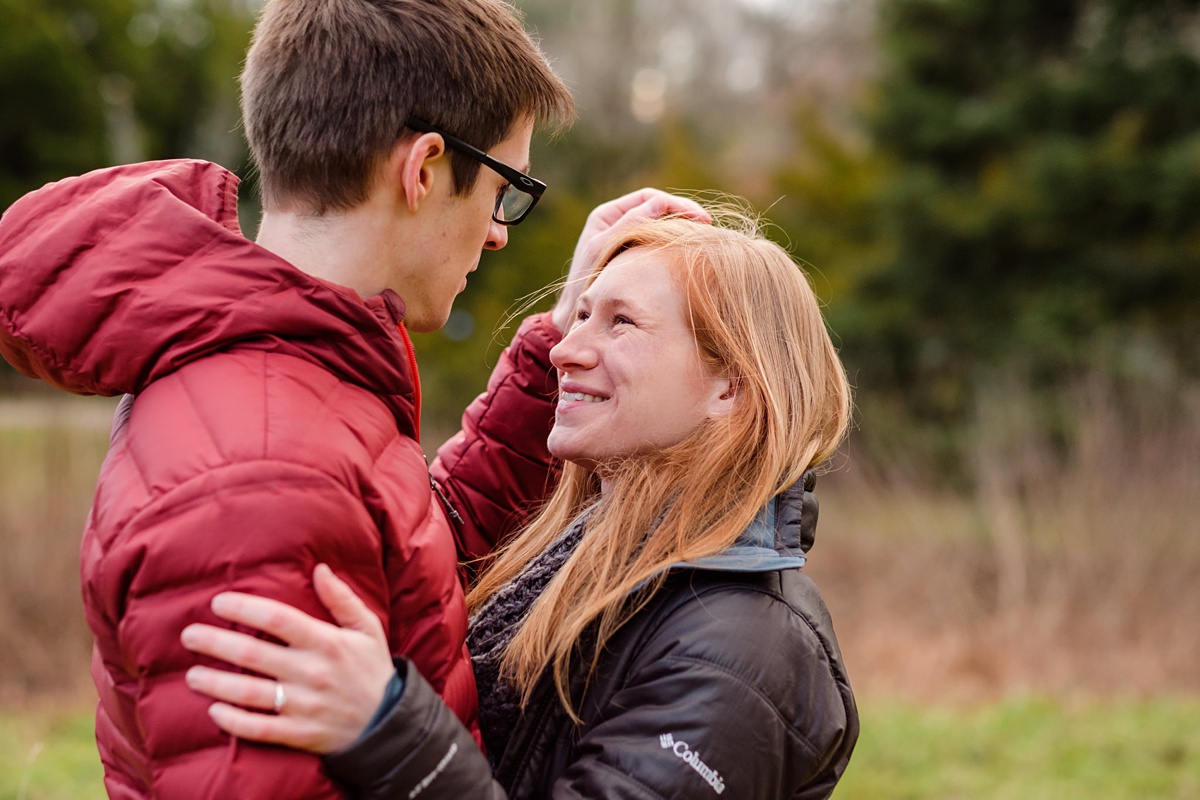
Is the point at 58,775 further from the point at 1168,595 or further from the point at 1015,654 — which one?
the point at 1168,595

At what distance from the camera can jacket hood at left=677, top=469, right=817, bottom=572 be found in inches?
73.0

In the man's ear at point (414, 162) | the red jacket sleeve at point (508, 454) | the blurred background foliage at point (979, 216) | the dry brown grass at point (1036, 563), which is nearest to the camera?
the man's ear at point (414, 162)

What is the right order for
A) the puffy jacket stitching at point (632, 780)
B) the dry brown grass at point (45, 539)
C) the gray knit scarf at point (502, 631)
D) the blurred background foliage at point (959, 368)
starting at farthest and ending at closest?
the dry brown grass at point (45, 539) < the blurred background foliage at point (959, 368) < the gray knit scarf at point (502, 631) < the puffy jacket stitching at point (632, 780)

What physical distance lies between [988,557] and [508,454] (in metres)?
6.18

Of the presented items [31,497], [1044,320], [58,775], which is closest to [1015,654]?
[1044,320]

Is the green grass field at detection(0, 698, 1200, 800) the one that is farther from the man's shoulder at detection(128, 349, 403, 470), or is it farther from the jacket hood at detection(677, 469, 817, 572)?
the man's shoulder at detection(128, 349, 403, 470)

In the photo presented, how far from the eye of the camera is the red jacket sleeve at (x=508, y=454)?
256 cm

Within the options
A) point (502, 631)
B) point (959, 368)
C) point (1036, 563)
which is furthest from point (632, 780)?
point (959, 368)

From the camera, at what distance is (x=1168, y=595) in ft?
24.0

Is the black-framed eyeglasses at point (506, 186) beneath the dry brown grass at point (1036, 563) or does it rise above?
beneath

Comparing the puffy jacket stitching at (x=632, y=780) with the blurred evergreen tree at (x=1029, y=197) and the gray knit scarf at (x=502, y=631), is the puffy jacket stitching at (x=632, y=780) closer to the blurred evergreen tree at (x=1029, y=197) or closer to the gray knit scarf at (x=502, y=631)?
the gray knit scarf at (x=502, y=631)

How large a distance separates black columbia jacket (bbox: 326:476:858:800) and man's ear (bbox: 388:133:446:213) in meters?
0.76

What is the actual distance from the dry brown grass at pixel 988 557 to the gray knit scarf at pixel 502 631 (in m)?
5.18

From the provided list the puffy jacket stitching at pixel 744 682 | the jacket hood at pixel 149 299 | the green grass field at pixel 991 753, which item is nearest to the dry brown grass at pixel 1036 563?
the green grass field at pixel 991 753
